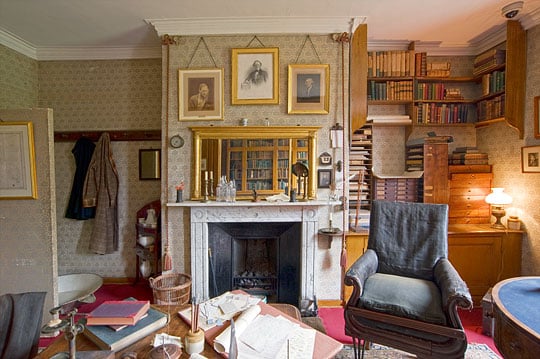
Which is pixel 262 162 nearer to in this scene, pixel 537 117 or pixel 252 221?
pixel 252 221

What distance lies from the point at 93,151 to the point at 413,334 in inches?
140

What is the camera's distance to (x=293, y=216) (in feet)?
8.82

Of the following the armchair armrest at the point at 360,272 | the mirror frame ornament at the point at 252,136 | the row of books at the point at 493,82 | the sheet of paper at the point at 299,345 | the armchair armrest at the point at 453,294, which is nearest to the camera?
the sheet of paper at the point at 299,345

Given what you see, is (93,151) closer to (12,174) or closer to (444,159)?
(12,174)

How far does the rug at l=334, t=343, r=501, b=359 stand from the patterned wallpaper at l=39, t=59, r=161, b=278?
8.30ft

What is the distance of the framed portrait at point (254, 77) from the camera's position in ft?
8.75

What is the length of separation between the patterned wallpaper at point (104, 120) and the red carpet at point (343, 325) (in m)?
2.30

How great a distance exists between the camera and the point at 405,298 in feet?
5.73

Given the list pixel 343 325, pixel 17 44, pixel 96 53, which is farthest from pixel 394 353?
pixel 17 44

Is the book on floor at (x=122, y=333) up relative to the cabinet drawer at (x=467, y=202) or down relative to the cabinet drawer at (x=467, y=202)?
down

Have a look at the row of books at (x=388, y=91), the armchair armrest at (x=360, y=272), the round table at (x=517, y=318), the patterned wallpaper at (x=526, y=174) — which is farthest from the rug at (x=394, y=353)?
the row of books at (x=388, y=91)

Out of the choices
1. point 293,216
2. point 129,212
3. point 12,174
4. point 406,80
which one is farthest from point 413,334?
point 12,174

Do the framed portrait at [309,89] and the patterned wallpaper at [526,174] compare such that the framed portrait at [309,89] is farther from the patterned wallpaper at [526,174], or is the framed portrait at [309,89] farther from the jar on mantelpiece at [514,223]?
the jar on mantelpiece at [514,223]

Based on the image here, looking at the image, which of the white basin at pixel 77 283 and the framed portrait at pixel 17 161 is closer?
the framed portrait at pixel 17 161
